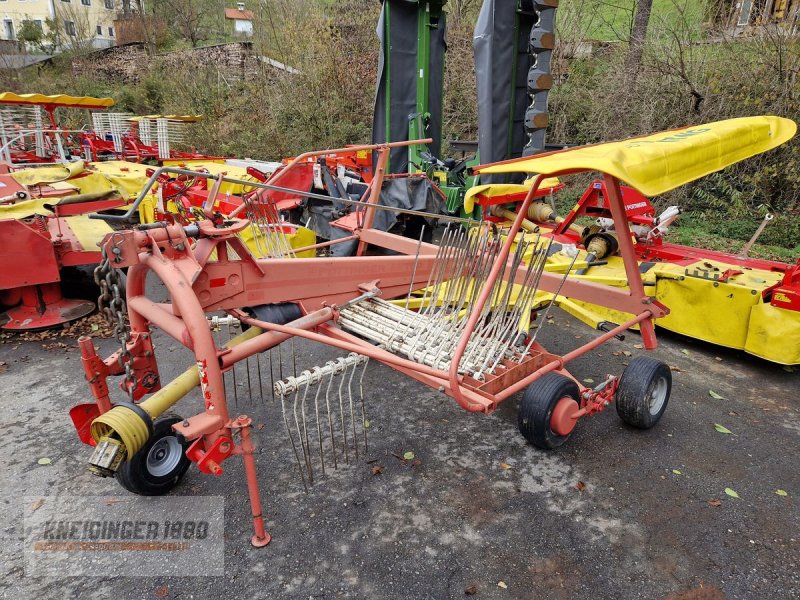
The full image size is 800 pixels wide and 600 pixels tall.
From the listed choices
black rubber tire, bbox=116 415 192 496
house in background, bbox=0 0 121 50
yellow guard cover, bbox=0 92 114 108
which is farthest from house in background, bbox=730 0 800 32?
house in background, bbox=0 0 121 50

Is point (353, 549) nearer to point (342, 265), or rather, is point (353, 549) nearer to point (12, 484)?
point (342, 265)

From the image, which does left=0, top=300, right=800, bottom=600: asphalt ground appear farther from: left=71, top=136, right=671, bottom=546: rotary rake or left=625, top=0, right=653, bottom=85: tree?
left=625, top=0, right=653, bottom=85: tree

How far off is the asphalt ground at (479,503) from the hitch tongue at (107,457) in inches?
21.9

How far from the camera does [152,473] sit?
2.82 metres

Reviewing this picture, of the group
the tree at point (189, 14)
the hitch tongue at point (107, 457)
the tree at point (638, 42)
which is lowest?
the hitch tongue at point (107, 457)

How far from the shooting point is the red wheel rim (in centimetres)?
305

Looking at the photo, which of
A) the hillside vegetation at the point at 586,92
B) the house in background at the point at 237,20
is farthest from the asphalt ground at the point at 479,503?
the house in background at the point at 237,20

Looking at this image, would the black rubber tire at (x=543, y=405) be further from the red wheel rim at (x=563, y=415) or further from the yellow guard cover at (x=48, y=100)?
the yellow guard cover at (x=48, y=100)

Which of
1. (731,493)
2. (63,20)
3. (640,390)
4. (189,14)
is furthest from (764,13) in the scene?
(63,20)

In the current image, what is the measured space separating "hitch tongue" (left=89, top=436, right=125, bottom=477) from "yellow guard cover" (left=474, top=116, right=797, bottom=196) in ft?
7.31

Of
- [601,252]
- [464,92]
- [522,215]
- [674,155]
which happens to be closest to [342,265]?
[522,215]

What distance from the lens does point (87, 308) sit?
17.2ft

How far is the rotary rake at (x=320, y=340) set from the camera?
2.36 meters

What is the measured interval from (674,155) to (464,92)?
11.4 m
